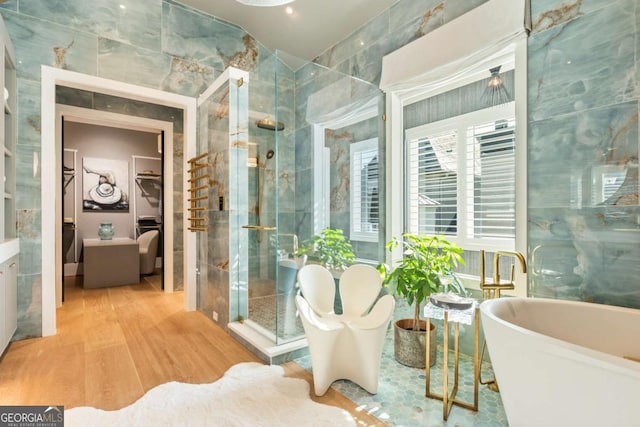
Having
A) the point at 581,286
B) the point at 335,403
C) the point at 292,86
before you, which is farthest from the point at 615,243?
the point at 292,86

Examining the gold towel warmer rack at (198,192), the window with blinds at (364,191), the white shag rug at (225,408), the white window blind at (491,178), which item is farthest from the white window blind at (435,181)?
the gold towel warmer rack at (198,192)

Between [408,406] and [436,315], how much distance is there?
55cm

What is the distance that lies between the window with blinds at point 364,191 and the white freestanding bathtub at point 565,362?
1.35 m

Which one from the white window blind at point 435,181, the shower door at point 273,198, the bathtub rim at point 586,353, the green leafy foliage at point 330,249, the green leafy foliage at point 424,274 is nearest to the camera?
the bathtub rim at point 586,353

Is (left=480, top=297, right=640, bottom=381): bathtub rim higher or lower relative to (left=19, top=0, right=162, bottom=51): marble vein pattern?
lower

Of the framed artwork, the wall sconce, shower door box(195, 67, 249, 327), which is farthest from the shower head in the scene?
the framed artwork

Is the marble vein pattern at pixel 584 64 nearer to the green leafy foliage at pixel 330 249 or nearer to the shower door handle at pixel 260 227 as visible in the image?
the green leafy foliage at pixel 330 249

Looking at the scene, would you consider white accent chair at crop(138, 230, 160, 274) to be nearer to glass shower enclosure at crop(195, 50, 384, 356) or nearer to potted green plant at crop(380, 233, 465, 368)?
glass shower enclosure at crop(195, 50, 384, 356)

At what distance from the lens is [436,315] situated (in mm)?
1818

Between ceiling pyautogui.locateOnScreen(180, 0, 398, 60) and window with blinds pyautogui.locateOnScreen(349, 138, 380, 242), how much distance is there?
138 centimetres

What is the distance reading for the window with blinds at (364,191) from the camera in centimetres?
291

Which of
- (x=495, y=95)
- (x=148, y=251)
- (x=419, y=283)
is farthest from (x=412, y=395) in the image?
(x=148, y=251)

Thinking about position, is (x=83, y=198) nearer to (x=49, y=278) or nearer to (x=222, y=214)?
(x=49, y=278)

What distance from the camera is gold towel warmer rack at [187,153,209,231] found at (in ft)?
11.3
